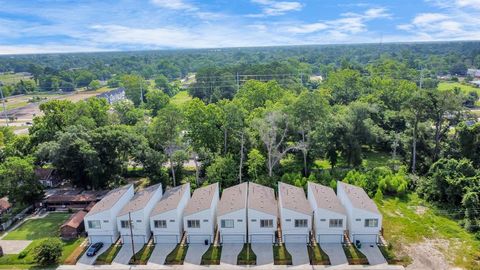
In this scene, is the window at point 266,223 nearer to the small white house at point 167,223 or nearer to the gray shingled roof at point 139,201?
the small white house at point 167,223

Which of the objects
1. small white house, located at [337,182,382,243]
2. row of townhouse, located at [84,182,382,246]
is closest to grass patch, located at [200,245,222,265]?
row of townhouse, located at [84,182,382,246]

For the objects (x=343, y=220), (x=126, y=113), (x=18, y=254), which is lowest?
(x=18, y=254)

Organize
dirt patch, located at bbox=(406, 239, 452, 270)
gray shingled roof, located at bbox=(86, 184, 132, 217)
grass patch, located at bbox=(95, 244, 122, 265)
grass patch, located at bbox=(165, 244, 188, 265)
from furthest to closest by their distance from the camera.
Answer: gray shingled roof, located at bbox=(86, 184, 132, 217) < grass patch, located at bbox=(95, 244, 122, 265) < grass patch, located at bbox=(165, 244, 188, 265) < dirt patch, located at bbox=(406, 239, 452, 270)

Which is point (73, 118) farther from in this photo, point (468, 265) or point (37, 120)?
point (468, 265)

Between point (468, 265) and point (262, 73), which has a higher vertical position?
point (262, 73)

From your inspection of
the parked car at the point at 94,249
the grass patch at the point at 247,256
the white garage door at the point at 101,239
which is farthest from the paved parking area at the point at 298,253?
the parked car at the point at 94,249

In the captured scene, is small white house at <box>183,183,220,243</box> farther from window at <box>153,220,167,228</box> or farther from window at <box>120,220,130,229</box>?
window at <box>120,220,130,229</box>

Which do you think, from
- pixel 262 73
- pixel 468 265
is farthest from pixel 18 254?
pixel 262 73
